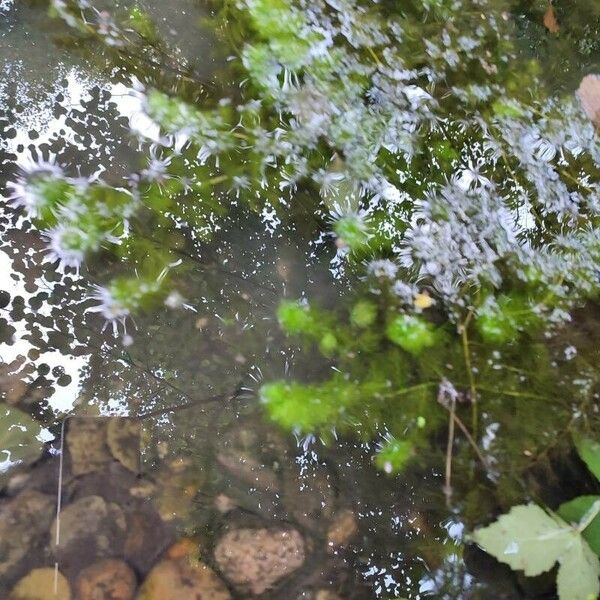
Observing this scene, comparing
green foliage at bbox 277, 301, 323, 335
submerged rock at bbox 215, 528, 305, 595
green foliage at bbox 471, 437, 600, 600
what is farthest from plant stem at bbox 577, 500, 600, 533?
green foliage at bbox 277, 301, 323, 335

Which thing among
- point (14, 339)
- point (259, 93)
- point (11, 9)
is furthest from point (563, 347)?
point (11, 9)

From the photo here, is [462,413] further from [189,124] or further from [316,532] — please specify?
[189,124]

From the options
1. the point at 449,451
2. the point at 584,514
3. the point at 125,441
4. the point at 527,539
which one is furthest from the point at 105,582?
the point at 584,514

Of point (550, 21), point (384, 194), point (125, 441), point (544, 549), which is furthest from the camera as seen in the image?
point (550, 21)

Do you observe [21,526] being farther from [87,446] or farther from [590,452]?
[590,452]

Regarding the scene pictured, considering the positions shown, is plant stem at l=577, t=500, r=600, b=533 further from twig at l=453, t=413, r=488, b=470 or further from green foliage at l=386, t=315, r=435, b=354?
green foliage at l=386, t=315, r=435, b=354

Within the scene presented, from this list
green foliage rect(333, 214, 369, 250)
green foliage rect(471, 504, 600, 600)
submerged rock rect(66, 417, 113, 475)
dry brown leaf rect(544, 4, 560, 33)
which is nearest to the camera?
green foliage rect(471, 504, 600, 600)
